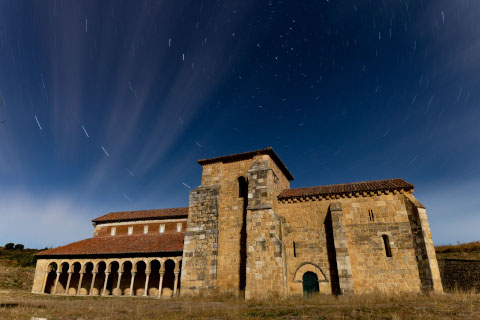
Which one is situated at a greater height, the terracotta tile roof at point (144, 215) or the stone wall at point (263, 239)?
the terracotta tile roof at point (144, 215)

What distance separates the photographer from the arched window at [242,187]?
1931 cm

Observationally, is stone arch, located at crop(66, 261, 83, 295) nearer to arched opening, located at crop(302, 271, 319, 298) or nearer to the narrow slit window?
arched opening, located at crop(302, 271, 319, 298)

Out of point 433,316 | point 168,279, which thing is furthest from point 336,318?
point 168,279

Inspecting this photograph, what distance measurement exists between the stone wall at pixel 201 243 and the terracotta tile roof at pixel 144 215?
9.06 metres

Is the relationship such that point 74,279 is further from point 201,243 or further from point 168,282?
point 201,243

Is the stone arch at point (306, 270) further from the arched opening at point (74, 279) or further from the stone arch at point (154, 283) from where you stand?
the arched opening at point (74, 279)

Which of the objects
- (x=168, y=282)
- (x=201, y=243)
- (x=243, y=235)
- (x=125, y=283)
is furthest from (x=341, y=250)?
(x=125, y=283)

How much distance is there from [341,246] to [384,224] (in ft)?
10.1

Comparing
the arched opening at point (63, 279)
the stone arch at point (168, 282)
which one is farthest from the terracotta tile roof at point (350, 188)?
the arched opening at point (63, 279)

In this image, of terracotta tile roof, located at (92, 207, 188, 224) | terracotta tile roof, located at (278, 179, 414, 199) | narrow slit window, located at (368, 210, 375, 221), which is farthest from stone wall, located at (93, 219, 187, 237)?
narrow slit window, located at (368, 210, 375, 221)

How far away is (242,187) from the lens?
1970 cm

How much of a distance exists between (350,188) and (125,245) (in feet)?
67.6

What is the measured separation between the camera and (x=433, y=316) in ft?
25.8

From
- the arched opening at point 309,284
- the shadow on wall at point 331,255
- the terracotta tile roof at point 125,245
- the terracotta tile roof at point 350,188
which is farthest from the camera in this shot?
the terracotta tile roof at point 125,245
